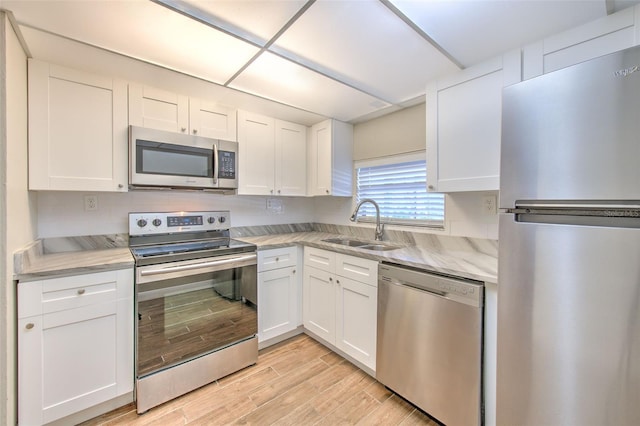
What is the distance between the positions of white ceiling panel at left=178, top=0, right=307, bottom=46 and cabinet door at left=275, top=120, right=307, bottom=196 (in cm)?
137

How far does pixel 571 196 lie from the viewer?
100cm

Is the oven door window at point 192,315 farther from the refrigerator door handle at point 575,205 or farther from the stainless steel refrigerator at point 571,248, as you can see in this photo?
the refrigerator door handle at point 575,205

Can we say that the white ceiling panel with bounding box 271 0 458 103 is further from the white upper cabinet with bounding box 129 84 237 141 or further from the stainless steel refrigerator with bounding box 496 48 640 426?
the white upper cabinet with bounding box 129 84 237 141

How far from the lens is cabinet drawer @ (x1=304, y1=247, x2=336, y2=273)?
2.27 metres

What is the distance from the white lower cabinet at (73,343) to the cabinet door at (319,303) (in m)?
1.37

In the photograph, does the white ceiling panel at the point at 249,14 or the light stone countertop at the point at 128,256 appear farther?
the light stone countertop at the point at 128,256

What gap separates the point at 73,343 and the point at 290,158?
7.09ft

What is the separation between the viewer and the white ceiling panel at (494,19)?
1.19 meters

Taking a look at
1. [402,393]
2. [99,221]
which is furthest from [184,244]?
[402,393]

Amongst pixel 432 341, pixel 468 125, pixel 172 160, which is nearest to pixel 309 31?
pixel 468 125

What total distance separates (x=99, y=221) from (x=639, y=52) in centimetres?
304

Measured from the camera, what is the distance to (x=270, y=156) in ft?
8.80

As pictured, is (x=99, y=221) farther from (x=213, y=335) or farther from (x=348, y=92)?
(x=348, y=92)

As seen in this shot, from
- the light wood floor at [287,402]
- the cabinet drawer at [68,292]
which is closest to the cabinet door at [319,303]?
the light wood floor at [287,402]
